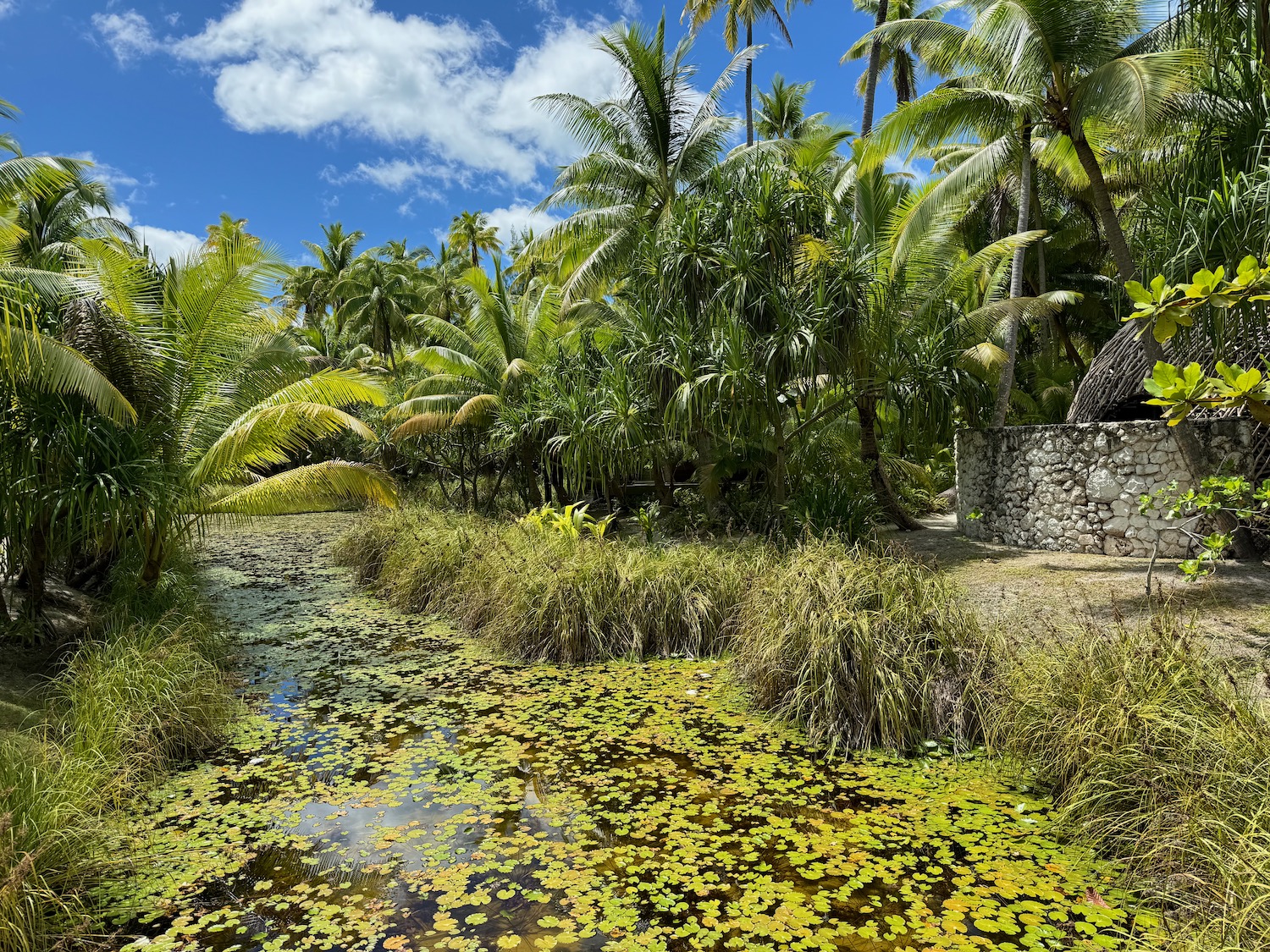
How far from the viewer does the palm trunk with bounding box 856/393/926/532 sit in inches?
489

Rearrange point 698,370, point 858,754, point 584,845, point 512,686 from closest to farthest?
point 584,845
point 858,754
point 512,686
point 698,370

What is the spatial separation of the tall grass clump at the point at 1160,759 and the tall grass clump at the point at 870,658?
1.24ft

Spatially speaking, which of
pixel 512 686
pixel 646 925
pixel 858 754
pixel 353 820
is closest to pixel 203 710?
pixel 353 820

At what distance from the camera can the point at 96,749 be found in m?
4.30

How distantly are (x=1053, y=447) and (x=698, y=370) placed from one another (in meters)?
5.15

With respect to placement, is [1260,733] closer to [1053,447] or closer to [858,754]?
[858,754]

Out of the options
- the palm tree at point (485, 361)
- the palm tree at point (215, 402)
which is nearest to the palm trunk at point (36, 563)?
the palm tree at point (215, 402)

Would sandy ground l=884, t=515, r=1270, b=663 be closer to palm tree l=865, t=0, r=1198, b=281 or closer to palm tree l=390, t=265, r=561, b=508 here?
palm tree l=865, t=0, r=1198, b=281

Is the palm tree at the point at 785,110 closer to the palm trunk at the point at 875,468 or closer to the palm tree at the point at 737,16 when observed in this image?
the palm tree at the point at 737,16

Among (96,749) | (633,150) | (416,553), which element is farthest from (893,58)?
(96,749)

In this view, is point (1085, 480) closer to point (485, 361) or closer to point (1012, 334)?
point (1012, 334)

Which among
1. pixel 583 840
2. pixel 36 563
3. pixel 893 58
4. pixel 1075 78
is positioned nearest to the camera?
pixel 583 840

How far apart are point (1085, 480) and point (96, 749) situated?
36.4 feet

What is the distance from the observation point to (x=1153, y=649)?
4.21m
